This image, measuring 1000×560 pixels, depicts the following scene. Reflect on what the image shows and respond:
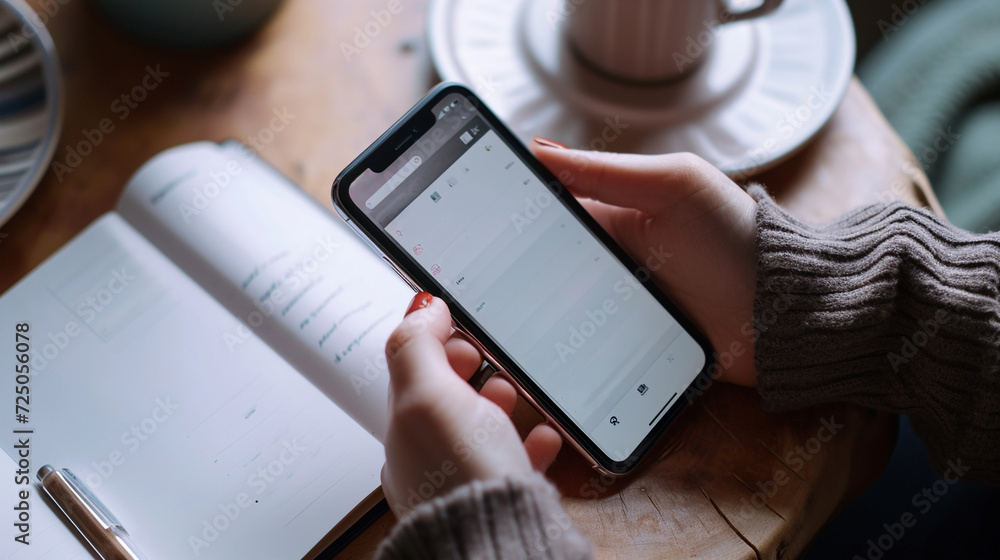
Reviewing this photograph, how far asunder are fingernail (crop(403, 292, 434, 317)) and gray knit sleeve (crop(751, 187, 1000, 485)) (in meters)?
0.22

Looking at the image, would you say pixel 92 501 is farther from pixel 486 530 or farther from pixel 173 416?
pixel 486 530

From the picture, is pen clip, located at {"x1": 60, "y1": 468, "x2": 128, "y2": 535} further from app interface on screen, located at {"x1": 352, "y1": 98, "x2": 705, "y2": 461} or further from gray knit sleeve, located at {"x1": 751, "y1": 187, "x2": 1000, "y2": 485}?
gray knit sleeve, located at {"x1": 751, "y1": 187, "x2": 1000, "y2": 485}

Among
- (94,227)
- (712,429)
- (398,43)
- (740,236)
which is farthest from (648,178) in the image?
(94,227)

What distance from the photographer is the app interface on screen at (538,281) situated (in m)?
0.46

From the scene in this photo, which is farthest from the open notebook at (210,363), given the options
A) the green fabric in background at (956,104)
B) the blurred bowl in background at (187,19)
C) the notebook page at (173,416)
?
the green fabric in background at (956,104)

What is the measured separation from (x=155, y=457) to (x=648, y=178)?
38 cm

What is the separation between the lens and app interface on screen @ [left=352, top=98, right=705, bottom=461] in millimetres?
463

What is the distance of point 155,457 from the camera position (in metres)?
0.45

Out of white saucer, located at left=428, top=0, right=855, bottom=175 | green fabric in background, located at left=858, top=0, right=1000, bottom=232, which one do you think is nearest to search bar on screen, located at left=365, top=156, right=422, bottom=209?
white saucer, located at left=428, top=0, right=855, bottom=175

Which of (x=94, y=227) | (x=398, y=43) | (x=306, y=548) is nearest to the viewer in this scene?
(x=306, y=548)

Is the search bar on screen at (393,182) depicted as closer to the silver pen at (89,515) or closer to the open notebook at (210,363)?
the open notebook at (210,363)

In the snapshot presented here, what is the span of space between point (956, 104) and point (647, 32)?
15.0 inches

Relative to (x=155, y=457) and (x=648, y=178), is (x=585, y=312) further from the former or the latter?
(x=155, y=457)

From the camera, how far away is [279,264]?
0.50 meters
